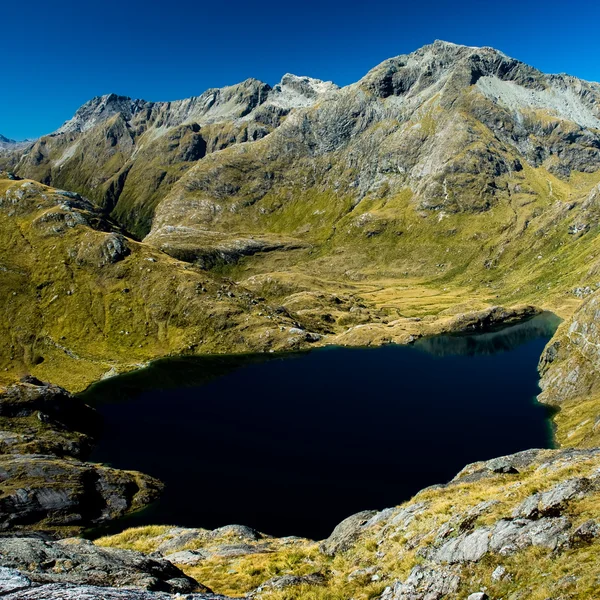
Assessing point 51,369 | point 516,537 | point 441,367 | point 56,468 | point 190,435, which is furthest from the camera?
point 51,369

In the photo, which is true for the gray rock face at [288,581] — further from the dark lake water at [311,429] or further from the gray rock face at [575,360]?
the gray rock face at [575,360]

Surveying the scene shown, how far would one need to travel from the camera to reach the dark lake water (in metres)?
85.9

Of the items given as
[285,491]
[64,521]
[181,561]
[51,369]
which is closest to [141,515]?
[64,521]

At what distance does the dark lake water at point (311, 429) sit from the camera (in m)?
85.9

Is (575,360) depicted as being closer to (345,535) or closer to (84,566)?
(345,535)

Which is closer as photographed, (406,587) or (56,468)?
(406,587)

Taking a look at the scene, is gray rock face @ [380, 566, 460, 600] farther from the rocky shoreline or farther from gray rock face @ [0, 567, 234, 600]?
gray rock face @ [0, 567, 234, 600]

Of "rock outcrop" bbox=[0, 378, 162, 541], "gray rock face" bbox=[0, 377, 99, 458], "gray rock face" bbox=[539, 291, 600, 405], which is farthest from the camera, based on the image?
"gray rock face" bbox=[539, 291, 600, 405]

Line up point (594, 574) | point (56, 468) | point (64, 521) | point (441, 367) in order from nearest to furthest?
point (594, 574) < point (64, 521) < point (56, 468) < point (441, 367)

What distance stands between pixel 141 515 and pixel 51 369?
12784cm

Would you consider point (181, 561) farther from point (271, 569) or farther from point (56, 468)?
point (56, 468)

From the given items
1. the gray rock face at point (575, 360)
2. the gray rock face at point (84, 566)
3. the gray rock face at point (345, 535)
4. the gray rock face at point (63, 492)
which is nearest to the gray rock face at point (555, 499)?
the gray rock face at point (345, 535)

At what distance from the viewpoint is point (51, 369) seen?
18750 centimetres

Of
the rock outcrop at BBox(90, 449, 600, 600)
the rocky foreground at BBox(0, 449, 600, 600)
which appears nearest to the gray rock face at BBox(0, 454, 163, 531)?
the rock outcrop at BBox(90, 449, 600, 600)
